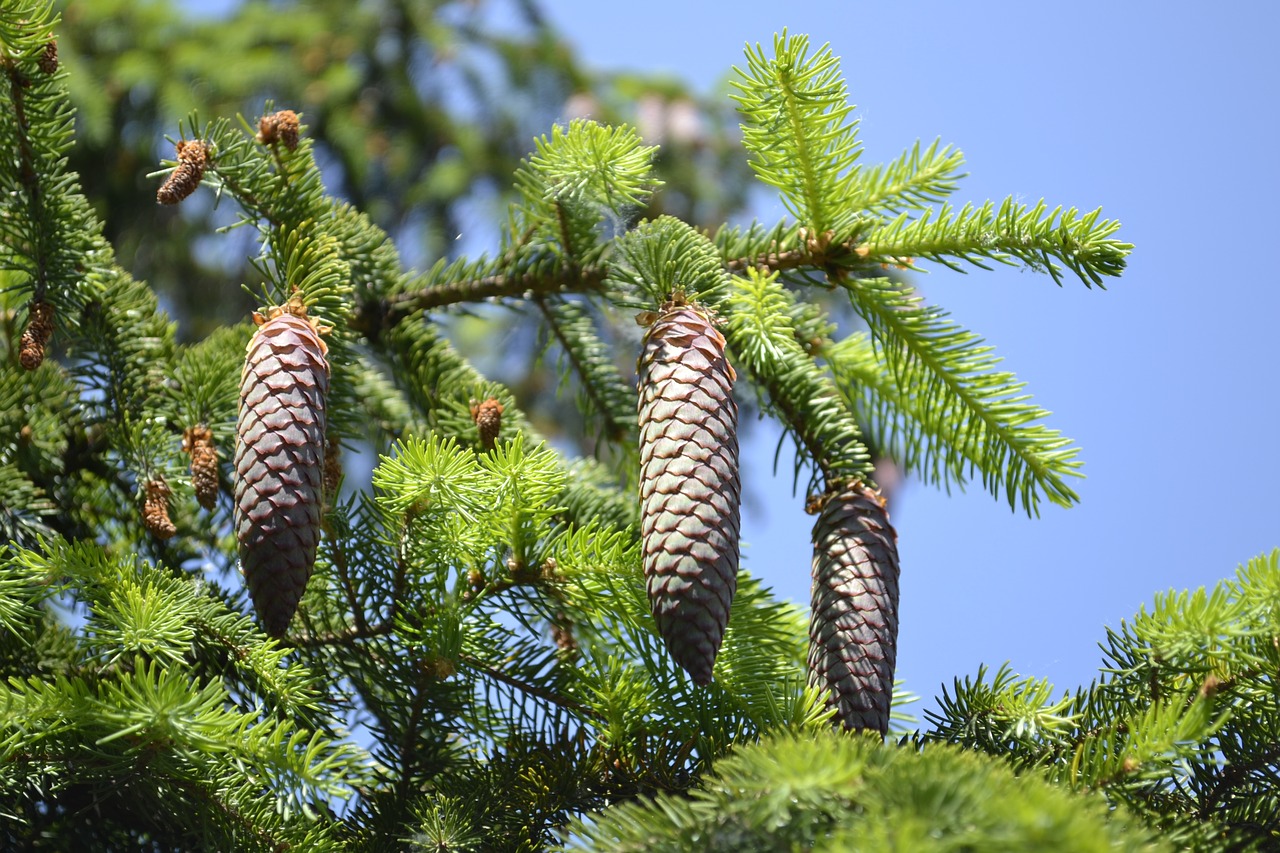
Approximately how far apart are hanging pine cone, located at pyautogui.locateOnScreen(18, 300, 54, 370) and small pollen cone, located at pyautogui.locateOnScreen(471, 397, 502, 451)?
41 cm

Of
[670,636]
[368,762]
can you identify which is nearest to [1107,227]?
[670,636]

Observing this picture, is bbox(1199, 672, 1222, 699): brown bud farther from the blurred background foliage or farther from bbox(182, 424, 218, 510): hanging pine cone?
the blurred background foliage

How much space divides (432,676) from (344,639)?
0.13 m

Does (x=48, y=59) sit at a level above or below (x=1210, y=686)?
above

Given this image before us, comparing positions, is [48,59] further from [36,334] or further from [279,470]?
[279,470]

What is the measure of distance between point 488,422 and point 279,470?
0.35 m

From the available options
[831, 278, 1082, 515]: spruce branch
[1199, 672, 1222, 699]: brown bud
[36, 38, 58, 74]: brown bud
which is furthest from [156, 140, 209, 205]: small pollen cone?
[1199, 672, 1222, 699]: brown bud

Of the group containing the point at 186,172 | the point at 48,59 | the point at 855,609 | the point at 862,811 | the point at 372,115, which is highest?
the point at 372,115

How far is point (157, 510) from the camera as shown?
1.06m

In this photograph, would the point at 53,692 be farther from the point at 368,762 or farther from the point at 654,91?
the point at 654,91

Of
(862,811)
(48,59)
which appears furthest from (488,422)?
(862,811)

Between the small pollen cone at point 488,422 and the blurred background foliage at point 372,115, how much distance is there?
5.52 feet

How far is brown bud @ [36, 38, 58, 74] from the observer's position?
41.1 inches

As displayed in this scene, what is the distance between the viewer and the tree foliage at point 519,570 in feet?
2.48
